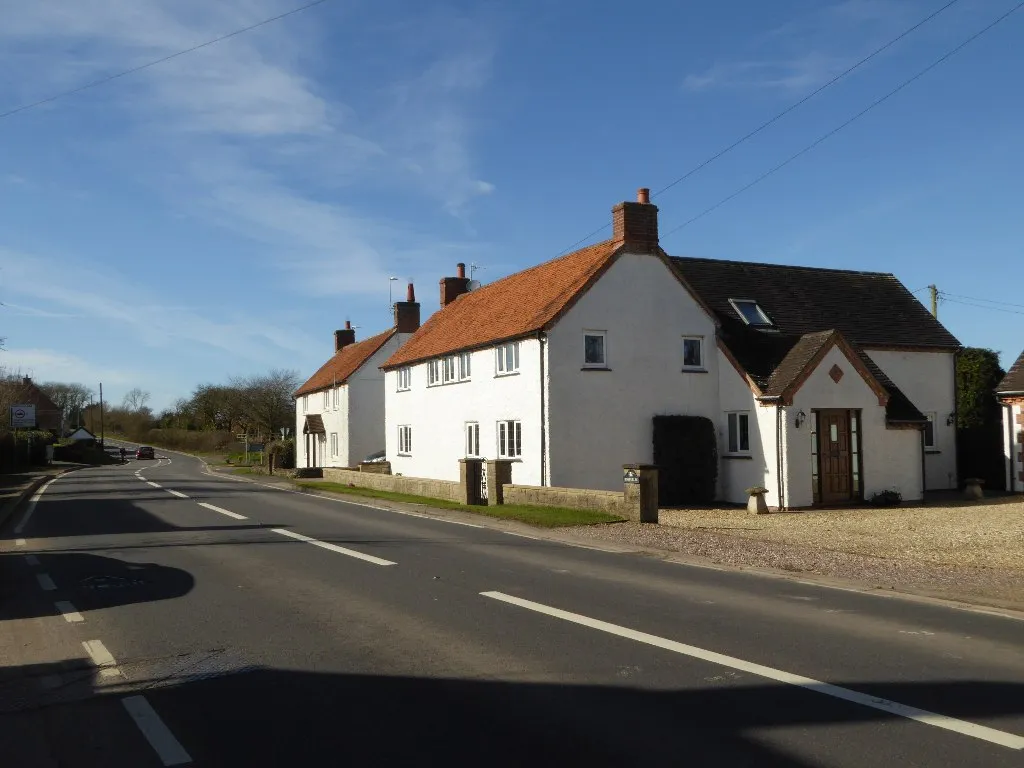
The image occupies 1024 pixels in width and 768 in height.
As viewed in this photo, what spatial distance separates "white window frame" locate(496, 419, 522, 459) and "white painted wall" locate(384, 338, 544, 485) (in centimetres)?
21

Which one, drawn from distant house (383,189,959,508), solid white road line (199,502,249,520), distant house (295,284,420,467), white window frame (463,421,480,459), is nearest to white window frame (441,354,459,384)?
distant house (383,189,959,508)

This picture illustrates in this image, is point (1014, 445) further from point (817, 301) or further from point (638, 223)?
point (638, 223)

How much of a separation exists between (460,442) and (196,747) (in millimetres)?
26754

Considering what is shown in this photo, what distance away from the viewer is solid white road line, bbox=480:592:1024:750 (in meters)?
5.43

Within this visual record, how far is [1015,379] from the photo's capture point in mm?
27812

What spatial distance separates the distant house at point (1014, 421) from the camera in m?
27.6

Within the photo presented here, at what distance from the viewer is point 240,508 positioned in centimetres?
2417

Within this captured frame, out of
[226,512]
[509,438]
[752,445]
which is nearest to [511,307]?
[509,438]

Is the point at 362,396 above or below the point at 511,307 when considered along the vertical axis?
below

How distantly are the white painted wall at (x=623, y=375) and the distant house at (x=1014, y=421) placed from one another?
8873mm

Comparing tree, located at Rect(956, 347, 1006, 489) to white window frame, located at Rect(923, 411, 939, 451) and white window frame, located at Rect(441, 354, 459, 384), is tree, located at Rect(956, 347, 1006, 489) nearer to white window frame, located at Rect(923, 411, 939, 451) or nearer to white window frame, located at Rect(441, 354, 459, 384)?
white window frame, located at Rect(923, 411, 939, 451)

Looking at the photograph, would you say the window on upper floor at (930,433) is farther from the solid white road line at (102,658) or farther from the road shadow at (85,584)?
the solid white road line at (102,658)

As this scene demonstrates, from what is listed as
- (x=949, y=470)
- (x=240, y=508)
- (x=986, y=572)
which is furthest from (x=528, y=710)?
(x=949, y=470)

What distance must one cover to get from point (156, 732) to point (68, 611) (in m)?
4.79
